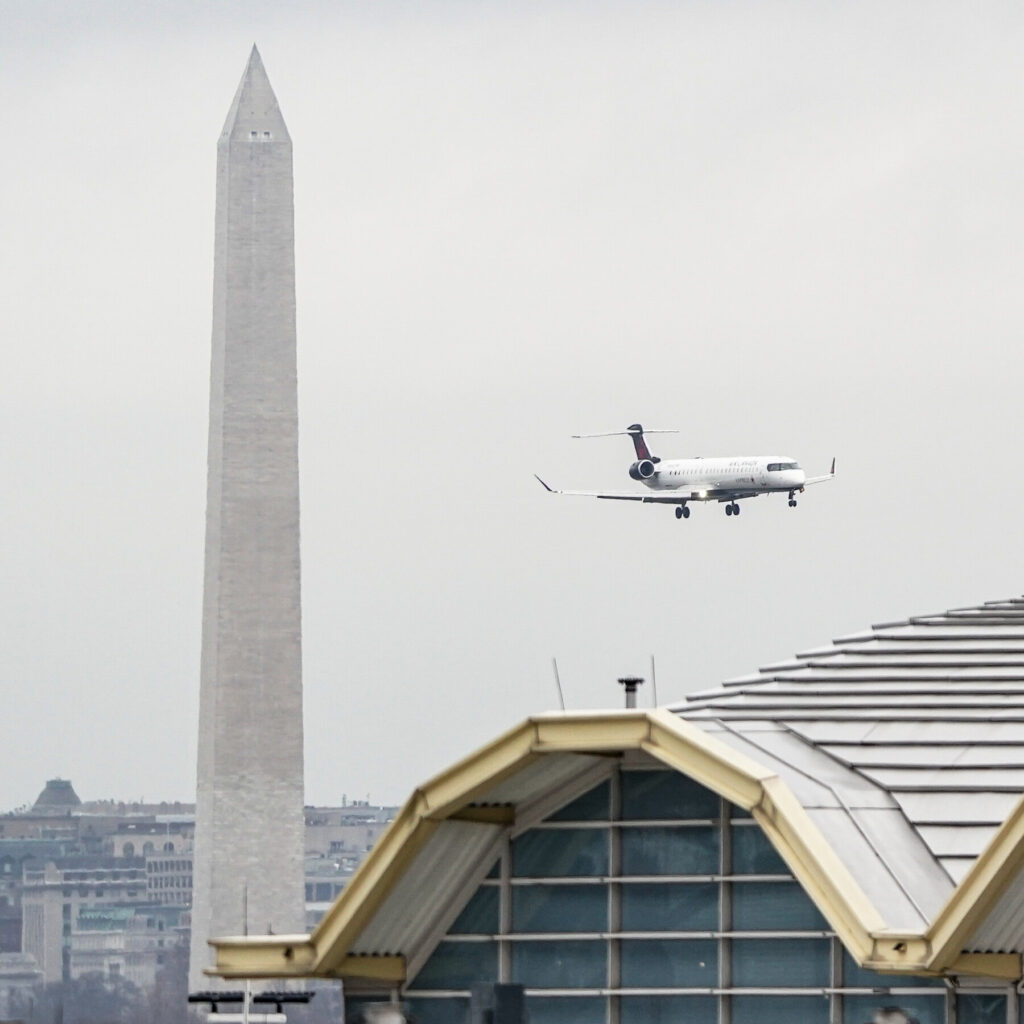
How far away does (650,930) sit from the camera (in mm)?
39625

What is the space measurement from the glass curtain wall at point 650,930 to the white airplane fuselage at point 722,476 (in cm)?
9672

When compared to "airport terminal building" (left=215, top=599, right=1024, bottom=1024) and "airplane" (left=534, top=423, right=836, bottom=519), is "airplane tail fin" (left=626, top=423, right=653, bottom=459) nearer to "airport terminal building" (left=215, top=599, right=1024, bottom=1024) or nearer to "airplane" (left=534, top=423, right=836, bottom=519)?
"airplane" (left=534, top=423, right=836, bottom=519)

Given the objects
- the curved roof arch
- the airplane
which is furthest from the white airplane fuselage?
the curved roof arch

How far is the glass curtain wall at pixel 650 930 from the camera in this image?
38875 mm

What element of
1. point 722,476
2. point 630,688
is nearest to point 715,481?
point 722,476

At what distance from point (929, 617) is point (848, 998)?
9757 millimetres

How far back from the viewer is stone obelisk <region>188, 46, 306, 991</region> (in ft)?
380

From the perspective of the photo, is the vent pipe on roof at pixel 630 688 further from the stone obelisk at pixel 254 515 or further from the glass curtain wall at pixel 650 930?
the stone obelisk at pixel 254 515

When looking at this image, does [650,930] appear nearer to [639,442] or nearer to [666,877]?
[666,877]

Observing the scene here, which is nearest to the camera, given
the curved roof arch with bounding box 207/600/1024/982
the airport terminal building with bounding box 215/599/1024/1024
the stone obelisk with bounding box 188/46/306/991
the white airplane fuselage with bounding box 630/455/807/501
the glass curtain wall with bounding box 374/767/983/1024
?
the curved roof arch with bounding box 207/600/1024/982

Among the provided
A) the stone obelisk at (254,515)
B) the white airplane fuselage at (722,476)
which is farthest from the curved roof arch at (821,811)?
the white airplane fuselage at (722,476)

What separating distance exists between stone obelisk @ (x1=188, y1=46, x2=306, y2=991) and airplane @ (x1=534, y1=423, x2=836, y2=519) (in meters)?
23.3

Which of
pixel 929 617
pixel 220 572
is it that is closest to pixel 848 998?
pixel 929 617

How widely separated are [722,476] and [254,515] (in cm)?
2787
